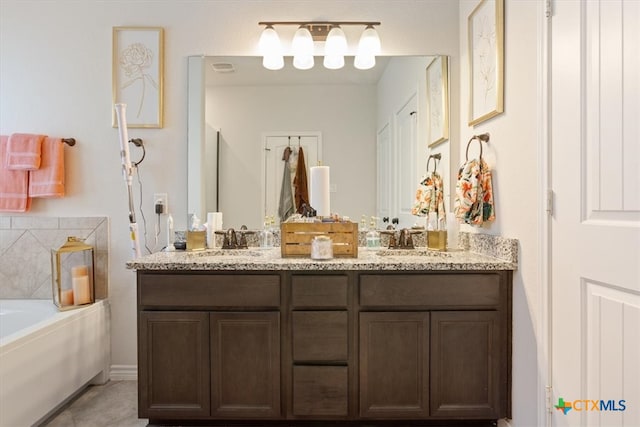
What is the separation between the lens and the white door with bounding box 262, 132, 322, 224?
2457 millimetres

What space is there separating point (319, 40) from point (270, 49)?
0.31 meters

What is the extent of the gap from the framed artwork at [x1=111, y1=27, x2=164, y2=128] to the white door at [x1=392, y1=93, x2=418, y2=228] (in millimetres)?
1475

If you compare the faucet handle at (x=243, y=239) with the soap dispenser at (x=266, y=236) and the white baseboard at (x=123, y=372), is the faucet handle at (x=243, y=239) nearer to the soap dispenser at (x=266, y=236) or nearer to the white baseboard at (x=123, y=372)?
the soap dispenser at (x=266, y=236)

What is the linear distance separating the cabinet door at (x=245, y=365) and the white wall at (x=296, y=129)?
76cm

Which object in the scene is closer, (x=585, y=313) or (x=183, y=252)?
(x=585, y=313)

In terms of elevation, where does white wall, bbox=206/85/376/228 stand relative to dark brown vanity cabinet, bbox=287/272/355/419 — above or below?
above

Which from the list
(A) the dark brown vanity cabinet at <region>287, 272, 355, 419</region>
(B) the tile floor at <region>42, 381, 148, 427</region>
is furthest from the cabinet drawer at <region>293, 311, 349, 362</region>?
(B) the tile floor at <region>42, 381, 148, 427</region>

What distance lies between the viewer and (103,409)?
7.07 feet

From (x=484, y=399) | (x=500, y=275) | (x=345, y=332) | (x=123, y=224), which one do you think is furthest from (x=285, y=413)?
(x=123, y=224)

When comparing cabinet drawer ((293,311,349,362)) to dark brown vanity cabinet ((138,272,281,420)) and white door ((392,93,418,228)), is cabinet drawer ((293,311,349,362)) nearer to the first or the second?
dark brown vanity cabinet ((138,272,281,420))

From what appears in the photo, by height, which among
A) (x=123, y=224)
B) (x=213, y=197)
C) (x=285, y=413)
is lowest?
(x=285, y=413)

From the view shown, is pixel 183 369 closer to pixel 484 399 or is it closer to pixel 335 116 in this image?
pixel 484 399

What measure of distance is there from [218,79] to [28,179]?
1281 mm

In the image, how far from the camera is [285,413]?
1869mm
